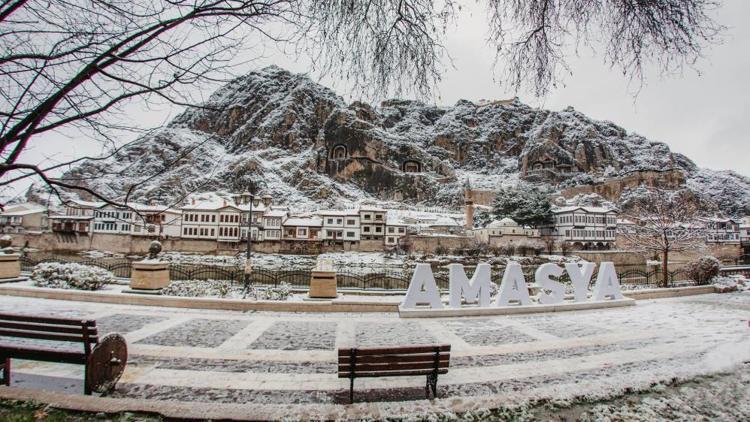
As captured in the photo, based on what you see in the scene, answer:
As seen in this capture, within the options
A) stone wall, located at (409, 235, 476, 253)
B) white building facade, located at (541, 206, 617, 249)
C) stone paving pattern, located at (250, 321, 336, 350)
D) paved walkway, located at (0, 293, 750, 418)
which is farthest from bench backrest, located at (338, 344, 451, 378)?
white building facade, located at (541, 206, 617, 249)

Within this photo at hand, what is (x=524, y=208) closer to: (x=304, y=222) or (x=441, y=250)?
(x=441, y=250)

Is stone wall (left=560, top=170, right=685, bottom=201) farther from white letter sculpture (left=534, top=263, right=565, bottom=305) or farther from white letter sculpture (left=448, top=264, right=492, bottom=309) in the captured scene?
white letter sculpture (left=448, top=264, right=492, bottom=309)

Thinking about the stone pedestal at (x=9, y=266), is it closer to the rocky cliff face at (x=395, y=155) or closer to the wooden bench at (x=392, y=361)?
the wooden bench at (x=392, y=361)

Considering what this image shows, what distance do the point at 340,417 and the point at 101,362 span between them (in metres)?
3.26

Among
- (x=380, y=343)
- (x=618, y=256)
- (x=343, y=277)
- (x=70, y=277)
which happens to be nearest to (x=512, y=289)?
(x=380, y=343)

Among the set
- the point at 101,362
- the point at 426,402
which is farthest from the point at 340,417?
the point at 101,362

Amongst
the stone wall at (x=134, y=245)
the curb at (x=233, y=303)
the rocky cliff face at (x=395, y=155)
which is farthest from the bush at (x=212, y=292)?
the rocky cliff face at (x=395, y=155)

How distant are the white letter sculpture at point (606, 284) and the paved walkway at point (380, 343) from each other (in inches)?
52.2

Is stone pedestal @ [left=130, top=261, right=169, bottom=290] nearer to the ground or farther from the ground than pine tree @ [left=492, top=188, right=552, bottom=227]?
nearer to the ground

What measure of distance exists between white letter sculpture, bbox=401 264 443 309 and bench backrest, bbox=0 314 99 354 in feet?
25.8

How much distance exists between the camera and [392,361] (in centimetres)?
461

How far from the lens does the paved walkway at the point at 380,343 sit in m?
4.81

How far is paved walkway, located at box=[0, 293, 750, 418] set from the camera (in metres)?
4.81

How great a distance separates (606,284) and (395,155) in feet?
305
